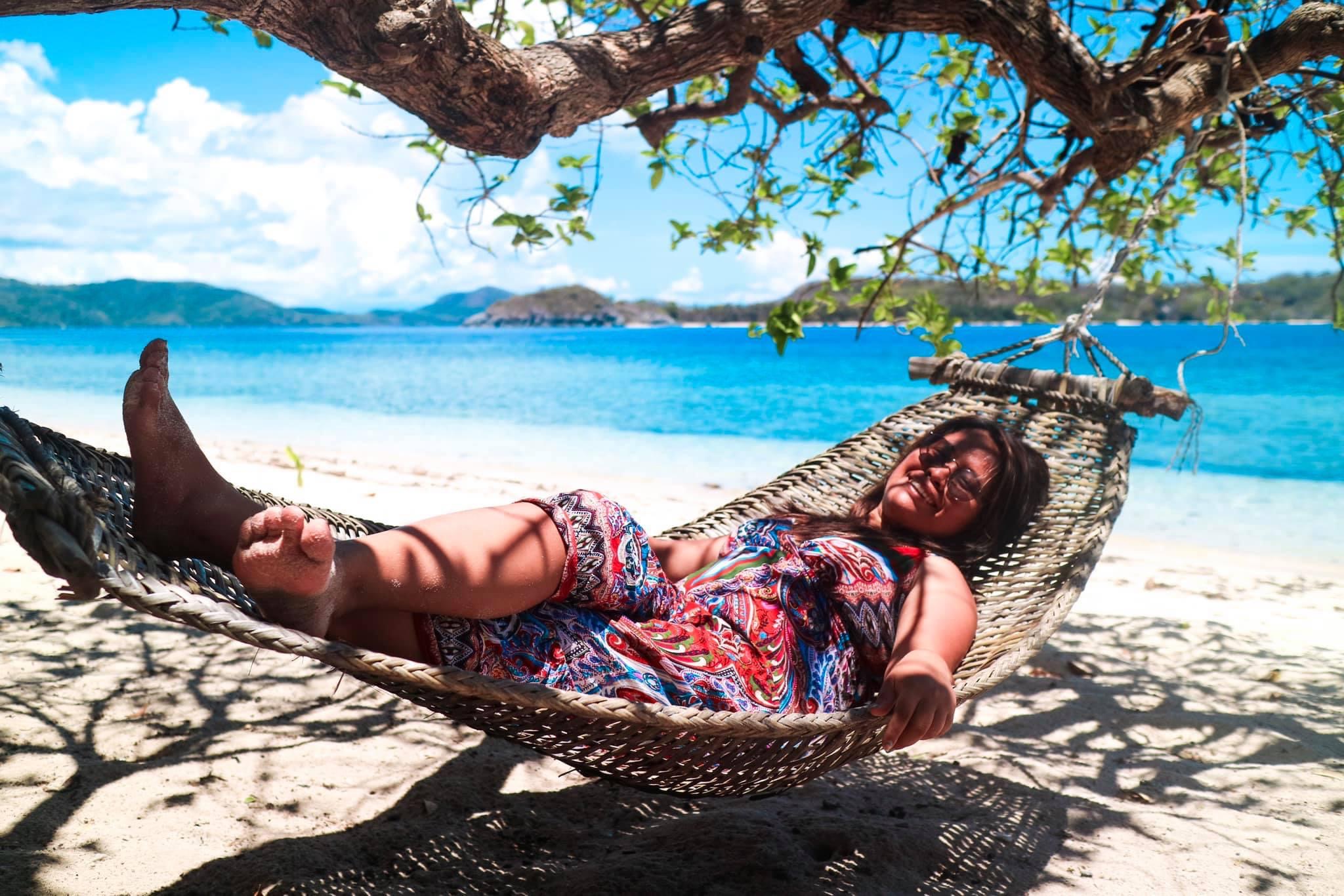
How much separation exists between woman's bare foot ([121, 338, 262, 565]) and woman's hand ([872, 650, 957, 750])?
1105 millimetres

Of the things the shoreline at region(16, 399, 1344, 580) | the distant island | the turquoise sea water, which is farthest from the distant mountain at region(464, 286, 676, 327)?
the shoreline at region(16, 399, 1344, 580)

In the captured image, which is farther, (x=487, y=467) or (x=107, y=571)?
(x=487, y=467)

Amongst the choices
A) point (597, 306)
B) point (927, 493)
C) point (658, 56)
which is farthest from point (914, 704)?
point (597, 306)

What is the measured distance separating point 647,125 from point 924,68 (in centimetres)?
142

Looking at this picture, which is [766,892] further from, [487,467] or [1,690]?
[487,467]

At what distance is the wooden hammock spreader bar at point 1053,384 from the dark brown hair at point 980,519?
45cm

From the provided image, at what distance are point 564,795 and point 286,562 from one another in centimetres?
114

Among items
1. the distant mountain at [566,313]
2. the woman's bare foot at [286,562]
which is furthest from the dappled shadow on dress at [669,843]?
the distant mountain at [566,313]

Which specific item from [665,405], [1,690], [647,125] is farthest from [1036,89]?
[665,405]

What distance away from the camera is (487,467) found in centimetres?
1012

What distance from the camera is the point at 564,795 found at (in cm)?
208

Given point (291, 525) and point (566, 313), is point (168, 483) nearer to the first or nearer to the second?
point (291, 525)

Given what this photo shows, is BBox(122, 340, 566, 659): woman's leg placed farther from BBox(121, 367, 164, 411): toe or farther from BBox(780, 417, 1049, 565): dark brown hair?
BBox(780, 417, 1049, 565): dark brown hair

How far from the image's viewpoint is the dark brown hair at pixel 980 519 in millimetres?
2188
